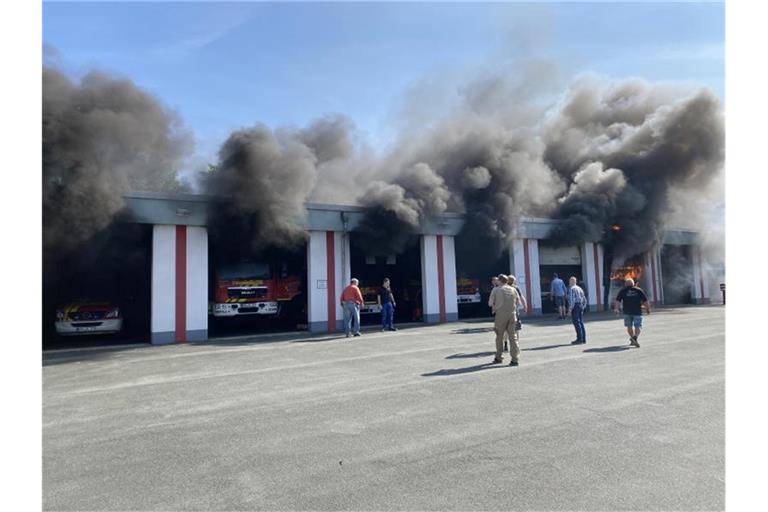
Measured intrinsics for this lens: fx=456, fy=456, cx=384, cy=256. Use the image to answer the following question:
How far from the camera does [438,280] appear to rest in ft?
53.0

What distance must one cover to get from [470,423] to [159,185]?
94.5 feet

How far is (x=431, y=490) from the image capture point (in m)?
3.04

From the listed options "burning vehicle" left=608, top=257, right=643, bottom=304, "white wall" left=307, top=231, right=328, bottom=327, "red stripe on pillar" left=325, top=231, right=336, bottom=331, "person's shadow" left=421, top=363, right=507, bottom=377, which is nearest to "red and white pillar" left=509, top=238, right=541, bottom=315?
"burning vehicle" left=608, top=257, right=643, bottom=304

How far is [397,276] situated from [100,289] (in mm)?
10861

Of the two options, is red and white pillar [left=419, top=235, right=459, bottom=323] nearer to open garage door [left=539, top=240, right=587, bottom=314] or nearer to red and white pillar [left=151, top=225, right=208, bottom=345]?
open garage door [left=539, top=240, right=587, bottom=314]

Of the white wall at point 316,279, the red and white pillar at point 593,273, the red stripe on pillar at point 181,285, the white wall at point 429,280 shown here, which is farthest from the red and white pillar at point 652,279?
the red stripe on pillar at point 181,285

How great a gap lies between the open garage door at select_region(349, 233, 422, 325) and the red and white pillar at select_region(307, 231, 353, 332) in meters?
1.53

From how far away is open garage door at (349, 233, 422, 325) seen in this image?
55.9 ft

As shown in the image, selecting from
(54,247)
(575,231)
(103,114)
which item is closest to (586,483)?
(54,247)

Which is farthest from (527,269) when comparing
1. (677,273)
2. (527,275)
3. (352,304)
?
(677,273)

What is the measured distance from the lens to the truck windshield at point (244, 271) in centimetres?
1406

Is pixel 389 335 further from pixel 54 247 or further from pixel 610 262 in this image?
pixel 610 262

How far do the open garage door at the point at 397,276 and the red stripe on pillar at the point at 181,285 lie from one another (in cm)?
569

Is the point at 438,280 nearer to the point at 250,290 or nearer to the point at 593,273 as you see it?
the point at 250,290
